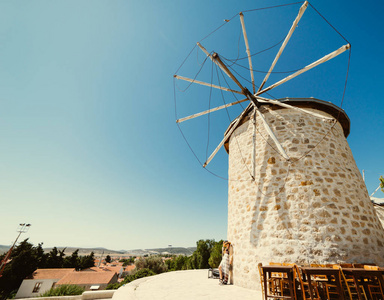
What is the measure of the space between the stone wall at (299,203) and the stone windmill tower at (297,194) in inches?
0.9

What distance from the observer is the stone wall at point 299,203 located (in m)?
4.57

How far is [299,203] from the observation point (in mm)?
5012

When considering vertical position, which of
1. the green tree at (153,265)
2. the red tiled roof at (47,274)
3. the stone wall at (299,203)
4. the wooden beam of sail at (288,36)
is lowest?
the red tiled roof at (47,274)

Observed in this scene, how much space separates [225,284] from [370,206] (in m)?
5.30

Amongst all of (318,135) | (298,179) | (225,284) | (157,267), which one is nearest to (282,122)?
A: (318,135)

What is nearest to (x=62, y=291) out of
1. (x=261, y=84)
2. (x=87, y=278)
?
(x=261, y=84)

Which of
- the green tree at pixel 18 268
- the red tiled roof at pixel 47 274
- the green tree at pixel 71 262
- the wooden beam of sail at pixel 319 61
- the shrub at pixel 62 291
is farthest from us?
the green tree at pixel 71 262

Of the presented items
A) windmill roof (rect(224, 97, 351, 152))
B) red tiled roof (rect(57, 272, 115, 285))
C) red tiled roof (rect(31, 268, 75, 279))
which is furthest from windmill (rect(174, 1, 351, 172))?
red tiled roof (rect(31, 268, 75, 279))

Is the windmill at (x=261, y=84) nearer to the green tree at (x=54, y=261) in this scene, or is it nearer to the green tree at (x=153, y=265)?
the green tree at (x=153, y=265)

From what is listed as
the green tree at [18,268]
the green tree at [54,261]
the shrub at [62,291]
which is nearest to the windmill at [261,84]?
the shrub at [62,291]

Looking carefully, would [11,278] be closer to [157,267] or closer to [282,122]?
[157,267]

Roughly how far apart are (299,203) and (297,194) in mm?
266

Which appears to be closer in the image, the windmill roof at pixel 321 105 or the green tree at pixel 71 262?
the windmill roof at pixel 321 105

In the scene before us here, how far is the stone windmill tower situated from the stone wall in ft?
0.08
